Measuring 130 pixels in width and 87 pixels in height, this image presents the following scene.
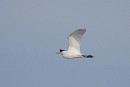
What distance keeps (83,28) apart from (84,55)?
12.5ft

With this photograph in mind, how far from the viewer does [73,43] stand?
111 metres

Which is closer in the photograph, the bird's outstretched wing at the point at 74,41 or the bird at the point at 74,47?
the bird's outstretched wing at the point at 74,41

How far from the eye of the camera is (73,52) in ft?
366

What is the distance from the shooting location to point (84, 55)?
364 feet

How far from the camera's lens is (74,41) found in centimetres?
11094

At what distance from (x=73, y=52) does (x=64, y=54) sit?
163cm

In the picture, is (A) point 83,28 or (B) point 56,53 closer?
(A) point 83,28

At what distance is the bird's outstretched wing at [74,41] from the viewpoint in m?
110

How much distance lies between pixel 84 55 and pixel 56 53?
491 centimetres

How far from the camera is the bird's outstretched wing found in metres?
110

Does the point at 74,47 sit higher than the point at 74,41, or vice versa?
the point at 74,41

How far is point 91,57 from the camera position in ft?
363

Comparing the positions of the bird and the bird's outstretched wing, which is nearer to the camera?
the bird's outstretched wing

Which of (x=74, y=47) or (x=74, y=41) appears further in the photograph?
(x=74, y=47)
